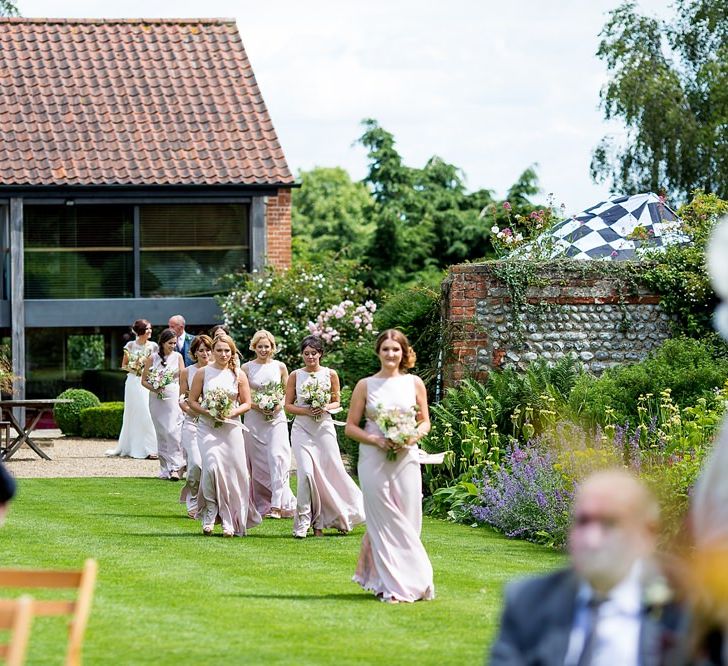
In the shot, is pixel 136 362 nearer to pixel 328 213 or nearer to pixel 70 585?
pixel 70 585

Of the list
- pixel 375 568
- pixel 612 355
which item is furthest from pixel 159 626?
pixel 612 355

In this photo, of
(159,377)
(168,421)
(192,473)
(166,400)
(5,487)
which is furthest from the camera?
(166,400)

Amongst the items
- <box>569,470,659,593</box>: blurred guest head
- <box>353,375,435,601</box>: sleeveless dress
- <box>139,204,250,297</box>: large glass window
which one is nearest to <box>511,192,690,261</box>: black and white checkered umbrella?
<box>139,204,250,297</box>: large glass window

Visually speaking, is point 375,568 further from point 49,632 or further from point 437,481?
point 437,481

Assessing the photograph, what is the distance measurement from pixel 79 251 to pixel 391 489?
2040 cm

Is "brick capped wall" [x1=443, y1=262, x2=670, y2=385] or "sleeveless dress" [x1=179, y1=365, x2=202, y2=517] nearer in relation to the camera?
"sleeveless dress" [x1=179, y1=365, x2=202, y2=517]

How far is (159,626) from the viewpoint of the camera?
31.4ft

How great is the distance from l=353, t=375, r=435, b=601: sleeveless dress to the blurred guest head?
20.3 feet

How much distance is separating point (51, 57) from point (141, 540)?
68.4 ft

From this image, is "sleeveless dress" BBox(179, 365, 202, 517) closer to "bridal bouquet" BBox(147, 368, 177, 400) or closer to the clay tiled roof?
"bridal bouquet" BBox(147, 368, 177, 400)

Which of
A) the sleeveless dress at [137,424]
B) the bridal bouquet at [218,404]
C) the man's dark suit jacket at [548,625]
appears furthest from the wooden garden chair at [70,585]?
the sleeveless dress at [137,424]

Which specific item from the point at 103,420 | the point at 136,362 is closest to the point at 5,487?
the point at 136,362

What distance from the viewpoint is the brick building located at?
2994 cm

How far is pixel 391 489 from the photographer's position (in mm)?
11086
